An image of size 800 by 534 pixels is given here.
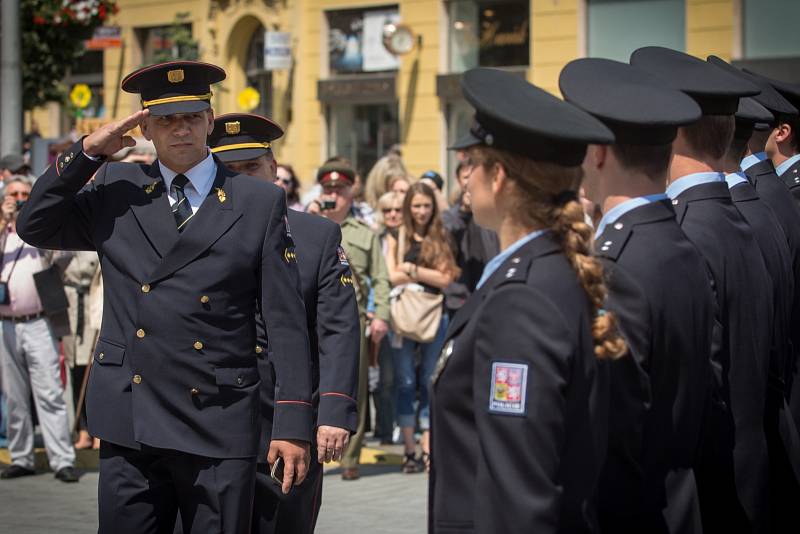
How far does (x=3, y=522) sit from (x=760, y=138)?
5107mm

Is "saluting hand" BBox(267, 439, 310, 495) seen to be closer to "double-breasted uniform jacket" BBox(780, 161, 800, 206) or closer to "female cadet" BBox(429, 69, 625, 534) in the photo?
"female cadet" BBox(429, 69, 625, 534)

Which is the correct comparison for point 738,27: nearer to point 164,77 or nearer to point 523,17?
point 523,17

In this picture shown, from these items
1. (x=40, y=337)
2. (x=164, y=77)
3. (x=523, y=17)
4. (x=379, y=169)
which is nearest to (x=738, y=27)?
(x=523, y=17)

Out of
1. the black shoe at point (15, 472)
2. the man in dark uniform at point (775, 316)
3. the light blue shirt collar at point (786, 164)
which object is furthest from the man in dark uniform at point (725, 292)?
the black shoe at point (15, 472)

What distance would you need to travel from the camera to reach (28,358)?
397 inches

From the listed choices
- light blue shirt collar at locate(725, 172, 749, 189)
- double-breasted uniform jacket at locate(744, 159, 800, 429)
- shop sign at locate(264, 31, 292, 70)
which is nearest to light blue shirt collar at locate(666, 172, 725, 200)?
light blue shirt collar at locate(725, 172, 749, 189)

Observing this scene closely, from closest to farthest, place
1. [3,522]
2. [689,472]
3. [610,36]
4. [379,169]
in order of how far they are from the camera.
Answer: [689,472] → [3,522] → [379,169] → [610,36]

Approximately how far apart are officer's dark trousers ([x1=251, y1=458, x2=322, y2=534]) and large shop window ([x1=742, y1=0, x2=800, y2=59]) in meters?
16.6

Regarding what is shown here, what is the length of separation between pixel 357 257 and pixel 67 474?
2634 mm

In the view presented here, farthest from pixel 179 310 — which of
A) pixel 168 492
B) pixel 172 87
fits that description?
pixel 172 87

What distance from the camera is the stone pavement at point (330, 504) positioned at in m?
8.35

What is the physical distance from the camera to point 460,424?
3283 mm

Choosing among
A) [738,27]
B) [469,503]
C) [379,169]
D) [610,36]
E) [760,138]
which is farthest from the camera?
[610,36]

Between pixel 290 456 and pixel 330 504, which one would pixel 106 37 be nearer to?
pixel 330 504
